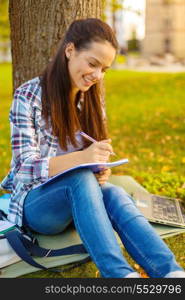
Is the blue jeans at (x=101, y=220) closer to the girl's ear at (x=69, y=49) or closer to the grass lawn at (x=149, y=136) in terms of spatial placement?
the grass lawn at (x=149, y=136)

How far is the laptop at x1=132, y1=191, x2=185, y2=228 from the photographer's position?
3221mm

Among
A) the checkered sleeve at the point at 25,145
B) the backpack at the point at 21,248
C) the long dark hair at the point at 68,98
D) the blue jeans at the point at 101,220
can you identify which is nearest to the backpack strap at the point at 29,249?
the backpack at the point at 21,248

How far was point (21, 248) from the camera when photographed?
2625 mm

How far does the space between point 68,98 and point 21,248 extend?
94 centimetres

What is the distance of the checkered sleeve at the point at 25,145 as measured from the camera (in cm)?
252

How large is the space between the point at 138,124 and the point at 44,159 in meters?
5.52

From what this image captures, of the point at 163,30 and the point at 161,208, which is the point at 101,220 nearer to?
the point at 161,208

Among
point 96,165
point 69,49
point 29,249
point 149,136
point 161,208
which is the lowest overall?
point 149,136

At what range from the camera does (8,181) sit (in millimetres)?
2918

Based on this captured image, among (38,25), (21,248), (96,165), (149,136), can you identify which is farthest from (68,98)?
(149,136)

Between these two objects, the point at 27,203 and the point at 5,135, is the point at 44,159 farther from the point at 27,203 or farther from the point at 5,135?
the point at 5,135

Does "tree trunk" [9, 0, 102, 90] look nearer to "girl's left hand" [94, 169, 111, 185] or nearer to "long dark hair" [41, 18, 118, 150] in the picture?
"long dark hair" [41, 18, 118, 150]

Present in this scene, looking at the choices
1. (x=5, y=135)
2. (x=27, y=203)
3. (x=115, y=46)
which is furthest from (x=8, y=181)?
(x=5, y=135)

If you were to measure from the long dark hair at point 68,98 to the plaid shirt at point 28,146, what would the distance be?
52 millimetres
